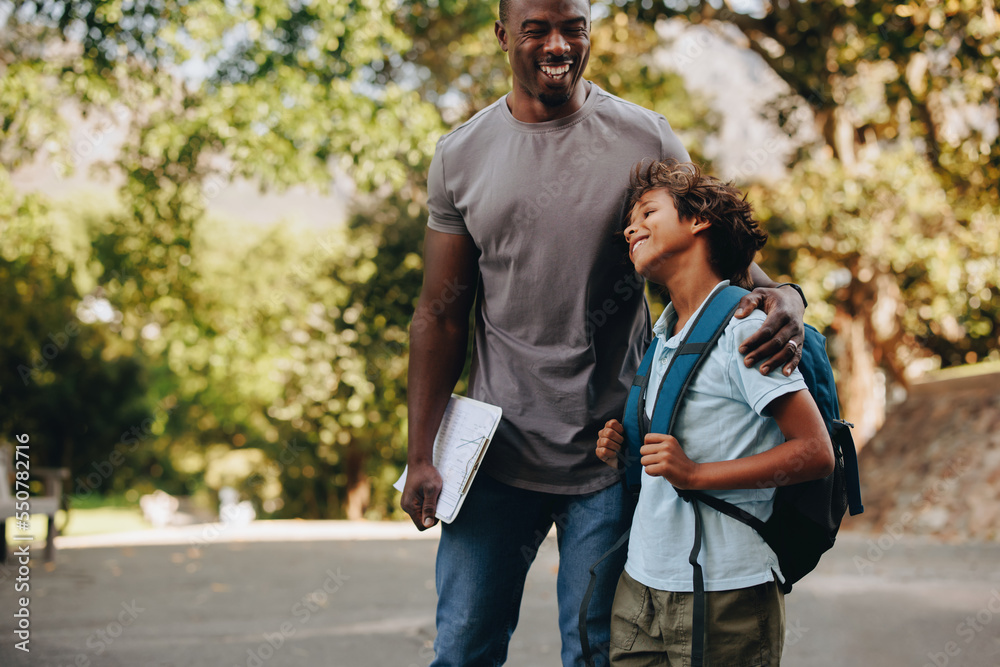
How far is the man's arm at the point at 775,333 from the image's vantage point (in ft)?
6.10

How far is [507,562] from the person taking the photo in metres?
2.33

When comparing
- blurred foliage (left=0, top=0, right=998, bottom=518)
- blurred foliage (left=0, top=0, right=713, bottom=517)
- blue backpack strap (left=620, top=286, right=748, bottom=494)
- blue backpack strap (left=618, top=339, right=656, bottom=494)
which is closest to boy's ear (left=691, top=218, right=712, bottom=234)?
blue backpack strap (left=620, top=286, right=748, bottom=494)

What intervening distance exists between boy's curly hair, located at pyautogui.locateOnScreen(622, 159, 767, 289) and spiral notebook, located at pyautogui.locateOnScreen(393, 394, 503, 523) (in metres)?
0.60

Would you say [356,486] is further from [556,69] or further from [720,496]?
[720,496]

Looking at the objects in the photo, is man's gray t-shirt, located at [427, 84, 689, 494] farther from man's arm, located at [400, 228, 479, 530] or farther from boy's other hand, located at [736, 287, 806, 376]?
boy's other hand, located at [736, 287, 806, 376]

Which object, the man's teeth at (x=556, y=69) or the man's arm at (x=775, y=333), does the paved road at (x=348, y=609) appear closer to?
the man's arm at (x=775, y=333)

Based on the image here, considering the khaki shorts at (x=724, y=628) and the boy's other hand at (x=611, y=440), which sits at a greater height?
the boy's other hand at (x=611, y=440)

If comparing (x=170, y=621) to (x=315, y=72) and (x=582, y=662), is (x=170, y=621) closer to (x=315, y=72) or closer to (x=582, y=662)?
(x=582, y=662)

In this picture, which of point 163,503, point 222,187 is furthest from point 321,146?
point 163,503

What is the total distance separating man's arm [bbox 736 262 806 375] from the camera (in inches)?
73.2

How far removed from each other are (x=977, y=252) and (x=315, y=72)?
28.9 ft

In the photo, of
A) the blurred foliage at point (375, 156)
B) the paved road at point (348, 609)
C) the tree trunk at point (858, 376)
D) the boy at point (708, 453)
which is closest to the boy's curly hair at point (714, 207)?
the boy at point (708, 453)

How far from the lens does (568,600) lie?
7.39ft

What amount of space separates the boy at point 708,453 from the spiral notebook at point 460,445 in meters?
0.31
